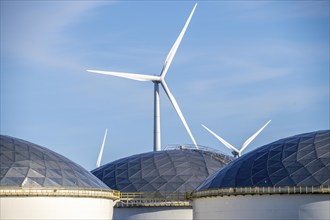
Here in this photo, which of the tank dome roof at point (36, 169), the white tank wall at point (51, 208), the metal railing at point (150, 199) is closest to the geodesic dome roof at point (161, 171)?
the metal railing at point (150, 199)

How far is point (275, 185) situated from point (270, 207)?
1713mm

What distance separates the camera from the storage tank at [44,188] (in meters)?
64.2

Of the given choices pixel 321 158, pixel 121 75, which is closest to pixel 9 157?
pixel 321 158

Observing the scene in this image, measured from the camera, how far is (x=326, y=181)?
6412 cm

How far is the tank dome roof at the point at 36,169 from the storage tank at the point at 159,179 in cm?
906

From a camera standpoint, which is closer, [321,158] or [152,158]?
[321,158]

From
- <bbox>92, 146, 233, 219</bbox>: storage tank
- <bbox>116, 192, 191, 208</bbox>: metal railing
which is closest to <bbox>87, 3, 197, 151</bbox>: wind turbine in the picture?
<bbox>92, 146, 233, 219</bbox>: storage tank

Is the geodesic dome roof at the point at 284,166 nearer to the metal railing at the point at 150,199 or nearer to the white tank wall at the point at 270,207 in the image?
the white tank wall at the point at 270,207

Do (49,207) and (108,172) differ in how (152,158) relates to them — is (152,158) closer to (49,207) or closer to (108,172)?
(108,172)

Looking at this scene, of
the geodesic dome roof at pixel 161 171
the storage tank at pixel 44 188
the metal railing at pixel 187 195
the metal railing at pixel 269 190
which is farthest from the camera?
the geodesic dome roof at pixel 161 171

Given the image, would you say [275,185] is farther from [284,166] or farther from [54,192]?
[54,192]

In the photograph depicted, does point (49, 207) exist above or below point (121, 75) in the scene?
below

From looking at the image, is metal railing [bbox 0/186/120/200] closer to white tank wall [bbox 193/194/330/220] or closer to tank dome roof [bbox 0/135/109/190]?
tank dome roof [bbox 0/135/109/190]

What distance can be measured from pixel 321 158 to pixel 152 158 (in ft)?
104
